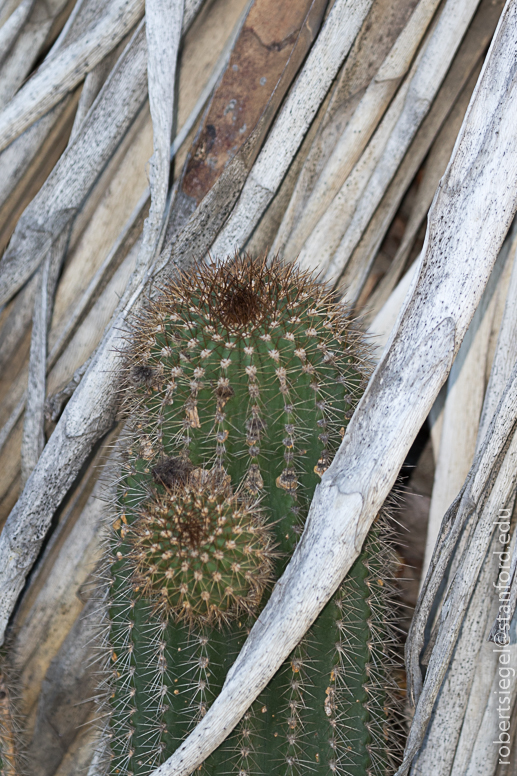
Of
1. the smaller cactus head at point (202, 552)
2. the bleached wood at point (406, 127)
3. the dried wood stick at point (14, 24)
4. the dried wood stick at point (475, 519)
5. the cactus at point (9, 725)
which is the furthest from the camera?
the dried wood stick at point (14, 24)

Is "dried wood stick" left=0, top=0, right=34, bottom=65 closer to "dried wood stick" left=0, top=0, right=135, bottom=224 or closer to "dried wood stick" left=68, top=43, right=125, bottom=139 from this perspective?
"dried wood stick" left=0, top=0, right=135, bottom=224

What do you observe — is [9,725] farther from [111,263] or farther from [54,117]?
[54,117]

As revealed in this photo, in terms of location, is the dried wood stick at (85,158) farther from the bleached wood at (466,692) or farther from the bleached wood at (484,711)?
the bleached wood at (484,711)

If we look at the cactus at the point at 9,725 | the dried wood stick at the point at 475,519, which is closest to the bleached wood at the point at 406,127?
the dried wood stick at the point at 475,519

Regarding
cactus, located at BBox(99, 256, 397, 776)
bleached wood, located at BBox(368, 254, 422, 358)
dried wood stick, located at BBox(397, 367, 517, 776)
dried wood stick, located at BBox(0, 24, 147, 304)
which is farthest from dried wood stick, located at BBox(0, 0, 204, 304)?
dried wood stick, located at BBox(397, 367, 517, 776)

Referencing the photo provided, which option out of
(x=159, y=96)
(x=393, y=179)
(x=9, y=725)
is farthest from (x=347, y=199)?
(x=9, y=725)
